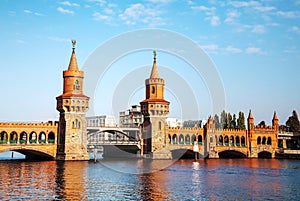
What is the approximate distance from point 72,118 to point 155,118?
22373mm

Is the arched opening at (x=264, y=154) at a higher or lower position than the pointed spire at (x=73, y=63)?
lower

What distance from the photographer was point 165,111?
106 m

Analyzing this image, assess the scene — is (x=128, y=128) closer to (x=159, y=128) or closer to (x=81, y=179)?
(x=159, y=128)

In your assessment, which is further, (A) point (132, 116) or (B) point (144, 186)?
(A) point (132, 116)

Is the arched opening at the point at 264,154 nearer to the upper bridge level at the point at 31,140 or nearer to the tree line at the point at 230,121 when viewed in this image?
the tree line at the point at 230,121

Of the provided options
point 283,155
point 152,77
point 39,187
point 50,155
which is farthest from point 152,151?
point 39,187

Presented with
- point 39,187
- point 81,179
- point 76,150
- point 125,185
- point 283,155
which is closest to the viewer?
point 39,187

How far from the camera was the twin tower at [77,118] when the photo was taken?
93.1 m

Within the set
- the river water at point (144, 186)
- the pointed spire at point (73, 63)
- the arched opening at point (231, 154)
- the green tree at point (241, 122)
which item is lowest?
the river water at point (144, 186)

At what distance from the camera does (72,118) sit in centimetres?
9425

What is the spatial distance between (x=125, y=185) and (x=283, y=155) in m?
86.4

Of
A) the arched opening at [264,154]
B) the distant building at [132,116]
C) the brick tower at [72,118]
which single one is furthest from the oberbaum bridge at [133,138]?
the distant building at [132,116]

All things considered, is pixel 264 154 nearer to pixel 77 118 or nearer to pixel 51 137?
pixel 77 118

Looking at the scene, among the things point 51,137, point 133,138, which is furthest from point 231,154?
point 51,137
